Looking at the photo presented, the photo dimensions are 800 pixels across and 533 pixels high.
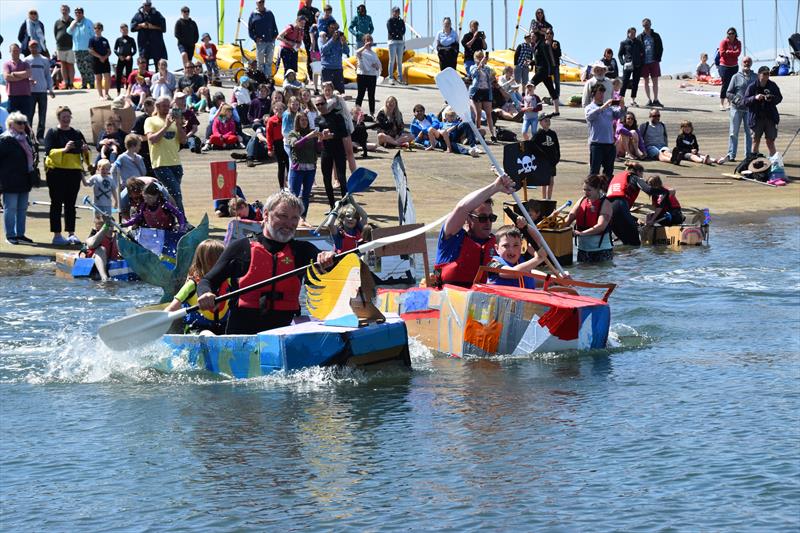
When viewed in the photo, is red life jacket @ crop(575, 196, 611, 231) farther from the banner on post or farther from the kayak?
the kayak

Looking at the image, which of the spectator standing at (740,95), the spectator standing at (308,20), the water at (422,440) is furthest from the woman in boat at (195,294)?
the spectator standing at (308,20)

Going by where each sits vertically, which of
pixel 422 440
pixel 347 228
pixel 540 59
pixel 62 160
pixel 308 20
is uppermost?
pixel 308 20

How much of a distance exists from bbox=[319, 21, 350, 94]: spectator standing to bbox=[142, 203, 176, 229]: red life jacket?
31.2 feet

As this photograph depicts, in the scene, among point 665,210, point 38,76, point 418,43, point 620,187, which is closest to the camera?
point 620,187

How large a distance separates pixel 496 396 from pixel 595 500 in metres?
2.54

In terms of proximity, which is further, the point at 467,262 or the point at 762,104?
the point at 762,104

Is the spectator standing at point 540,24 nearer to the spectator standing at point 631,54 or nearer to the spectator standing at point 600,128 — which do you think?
Answer: the spectator standing at point 631,54

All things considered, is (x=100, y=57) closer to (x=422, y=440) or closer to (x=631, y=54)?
(x=631, y=54)

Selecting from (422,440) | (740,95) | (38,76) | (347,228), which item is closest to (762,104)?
(740,95)

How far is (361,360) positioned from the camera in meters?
10.1

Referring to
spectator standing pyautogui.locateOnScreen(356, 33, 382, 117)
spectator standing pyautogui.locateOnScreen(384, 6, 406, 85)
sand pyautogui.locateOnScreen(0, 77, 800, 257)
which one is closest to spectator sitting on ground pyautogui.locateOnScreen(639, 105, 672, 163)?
sand pyautogui.locateOnScreen(0, 77, 800, 257)

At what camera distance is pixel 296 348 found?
9.92 m

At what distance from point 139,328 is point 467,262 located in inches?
113

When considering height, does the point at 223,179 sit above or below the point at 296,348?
above
